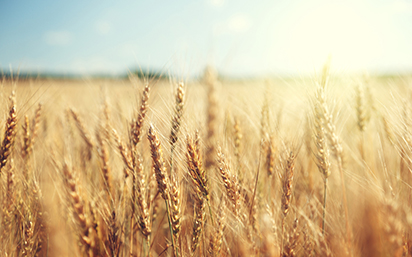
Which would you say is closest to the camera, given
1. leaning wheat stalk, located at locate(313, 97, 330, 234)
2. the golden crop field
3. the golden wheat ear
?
the golden crop field

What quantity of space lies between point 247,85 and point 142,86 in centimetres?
114

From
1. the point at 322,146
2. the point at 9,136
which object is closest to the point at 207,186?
the point at 322,146

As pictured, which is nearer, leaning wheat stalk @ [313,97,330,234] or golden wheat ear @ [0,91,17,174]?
leaning wheat stalk @ [313,97,330,234]

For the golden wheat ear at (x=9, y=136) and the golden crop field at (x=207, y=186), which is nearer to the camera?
the golden crop field at (x=207, y=186)

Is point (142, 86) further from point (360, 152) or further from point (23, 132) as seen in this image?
point (360, 152)

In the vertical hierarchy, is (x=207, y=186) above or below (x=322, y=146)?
below

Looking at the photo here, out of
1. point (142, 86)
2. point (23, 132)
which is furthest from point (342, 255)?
point (23, 132)

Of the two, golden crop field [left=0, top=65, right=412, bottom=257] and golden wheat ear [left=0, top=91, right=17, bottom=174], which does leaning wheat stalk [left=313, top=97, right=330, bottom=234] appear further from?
golden wheat ear [left=0, top=91, right=17, bottom=174]

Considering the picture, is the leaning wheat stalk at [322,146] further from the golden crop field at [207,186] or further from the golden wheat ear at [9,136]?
the golden wheat ear at [9,136]

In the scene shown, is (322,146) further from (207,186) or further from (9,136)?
(9,136)

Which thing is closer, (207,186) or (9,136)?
(207,186)

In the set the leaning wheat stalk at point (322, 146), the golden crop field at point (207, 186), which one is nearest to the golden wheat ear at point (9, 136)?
the golden crop field at point (207, 186)

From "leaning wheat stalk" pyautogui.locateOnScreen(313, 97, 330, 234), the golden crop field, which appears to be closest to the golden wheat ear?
the golden crop field

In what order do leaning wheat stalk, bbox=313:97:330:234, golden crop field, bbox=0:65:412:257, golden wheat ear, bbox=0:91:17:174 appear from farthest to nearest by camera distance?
1. golden wheat ear, bbox=0:91:17:174
2. leaning wheat stalk, bbox=313:97:330:234
3. golden crop field, bbox=0:65:412:257
